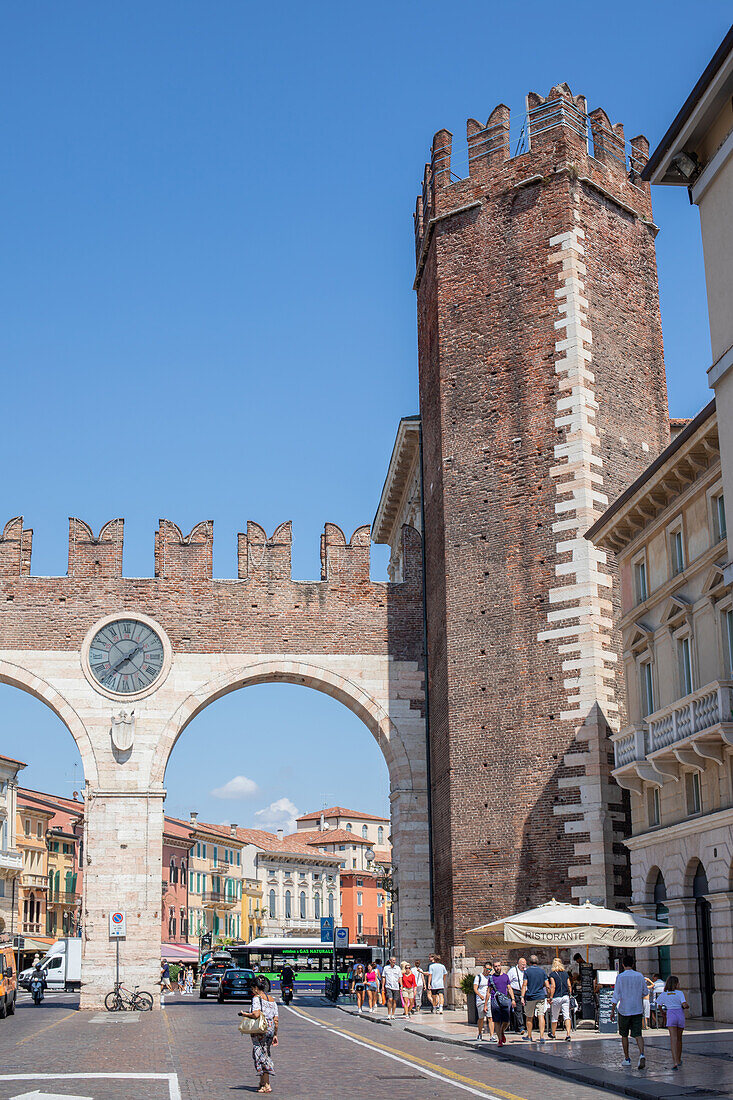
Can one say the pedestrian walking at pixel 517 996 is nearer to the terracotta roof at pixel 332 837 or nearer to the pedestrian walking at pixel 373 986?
the pedestrian walking at pixel 373 986

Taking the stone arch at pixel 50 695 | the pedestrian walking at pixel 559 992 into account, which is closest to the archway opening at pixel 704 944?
the pedestrian walking at pixel 559 992

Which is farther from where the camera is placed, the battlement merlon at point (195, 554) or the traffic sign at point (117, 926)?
the battlement merlon at point (195, 554)

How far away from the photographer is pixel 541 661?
90.9 feet

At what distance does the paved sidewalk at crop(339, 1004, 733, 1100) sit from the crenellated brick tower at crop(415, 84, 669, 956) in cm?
458

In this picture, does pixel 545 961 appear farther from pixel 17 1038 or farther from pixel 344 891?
pixel 344 891

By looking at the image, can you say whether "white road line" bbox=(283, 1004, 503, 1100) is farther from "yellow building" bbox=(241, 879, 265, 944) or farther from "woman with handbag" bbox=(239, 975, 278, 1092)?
"yellow building" bbox=(241, 879, 265, 944)

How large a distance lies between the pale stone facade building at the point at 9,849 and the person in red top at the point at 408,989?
1912 inches

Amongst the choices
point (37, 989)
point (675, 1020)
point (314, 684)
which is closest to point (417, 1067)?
point (675, 1020)

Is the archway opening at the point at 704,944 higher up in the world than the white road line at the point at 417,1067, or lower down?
higher up

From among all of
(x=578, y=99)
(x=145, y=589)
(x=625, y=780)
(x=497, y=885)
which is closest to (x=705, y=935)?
(x=625, y=780)

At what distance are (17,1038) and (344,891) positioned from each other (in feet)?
327

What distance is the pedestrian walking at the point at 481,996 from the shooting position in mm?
21469

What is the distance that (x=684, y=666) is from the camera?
2380 centimetres

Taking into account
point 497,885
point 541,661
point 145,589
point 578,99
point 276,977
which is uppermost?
point 578,99
